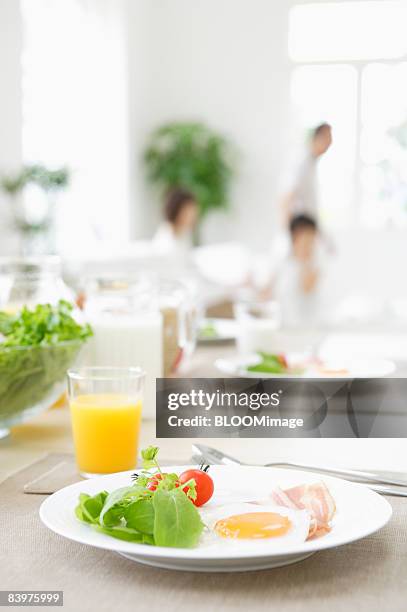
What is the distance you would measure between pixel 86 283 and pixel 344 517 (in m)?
0.77

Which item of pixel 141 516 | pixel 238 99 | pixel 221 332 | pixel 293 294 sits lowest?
pixel 293 294

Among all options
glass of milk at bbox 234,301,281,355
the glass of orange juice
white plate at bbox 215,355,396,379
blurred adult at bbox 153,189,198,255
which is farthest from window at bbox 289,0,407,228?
the glass of orange juice

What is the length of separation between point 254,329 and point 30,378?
2.44 feet

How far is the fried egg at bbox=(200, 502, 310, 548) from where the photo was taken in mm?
588

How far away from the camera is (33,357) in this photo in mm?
1036

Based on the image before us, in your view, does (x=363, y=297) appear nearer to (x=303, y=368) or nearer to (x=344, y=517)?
(x=303, y=368)

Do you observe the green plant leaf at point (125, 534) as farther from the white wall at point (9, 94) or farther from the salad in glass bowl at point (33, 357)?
the white wall at point (9, 94)

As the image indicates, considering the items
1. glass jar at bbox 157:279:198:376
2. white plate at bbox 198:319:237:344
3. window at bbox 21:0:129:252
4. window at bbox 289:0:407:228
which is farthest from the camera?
window at bbox 289:0:407:228

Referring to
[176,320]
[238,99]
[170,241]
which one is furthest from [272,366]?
[238,99]

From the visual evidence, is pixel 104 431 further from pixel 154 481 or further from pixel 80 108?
pixel 80 108

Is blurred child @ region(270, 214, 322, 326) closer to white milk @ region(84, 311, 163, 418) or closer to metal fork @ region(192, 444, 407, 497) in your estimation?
white milk @ region(84, 311, 163, 418)

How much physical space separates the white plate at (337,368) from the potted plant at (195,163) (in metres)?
5.66

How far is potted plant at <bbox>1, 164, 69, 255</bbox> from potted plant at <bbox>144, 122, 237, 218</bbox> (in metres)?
2.14

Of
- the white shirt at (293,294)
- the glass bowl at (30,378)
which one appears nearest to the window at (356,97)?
the white shirt at (293,294)
